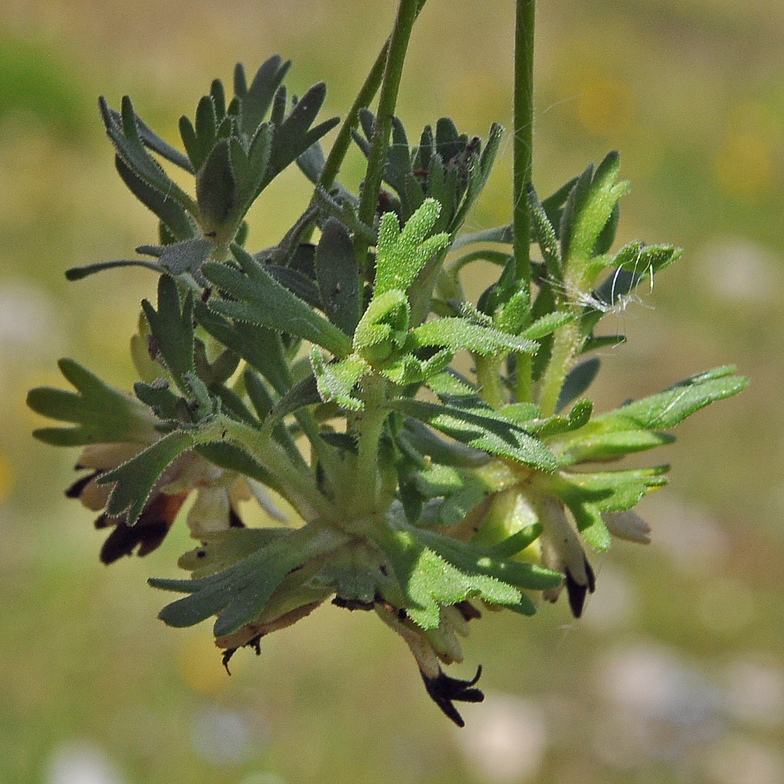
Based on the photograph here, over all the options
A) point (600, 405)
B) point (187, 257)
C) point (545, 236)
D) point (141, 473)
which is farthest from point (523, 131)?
point (600, 405)

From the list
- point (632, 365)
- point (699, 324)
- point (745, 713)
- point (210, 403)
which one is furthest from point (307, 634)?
point (210, 403)

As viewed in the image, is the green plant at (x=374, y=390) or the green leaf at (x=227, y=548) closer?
the green plant at (x=374, y=390)

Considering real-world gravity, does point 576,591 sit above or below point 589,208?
below

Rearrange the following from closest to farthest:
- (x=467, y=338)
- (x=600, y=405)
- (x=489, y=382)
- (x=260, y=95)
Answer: (x=467, y=338) < (x=489, y=382) < (x=260, y=95) < (x=600, y=405)

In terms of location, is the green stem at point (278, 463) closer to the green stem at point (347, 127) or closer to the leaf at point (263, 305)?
the leaf at point (263, 305)

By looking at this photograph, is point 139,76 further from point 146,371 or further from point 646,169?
point 146,371

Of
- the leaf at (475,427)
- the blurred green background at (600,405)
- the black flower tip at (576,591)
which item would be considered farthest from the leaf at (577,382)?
the blurred green background at (600,405)

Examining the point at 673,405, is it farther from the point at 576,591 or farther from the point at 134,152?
the point at 134,152

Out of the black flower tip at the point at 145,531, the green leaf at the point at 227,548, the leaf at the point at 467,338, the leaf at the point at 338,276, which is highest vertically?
Result: the leaf at the point at 338,276
